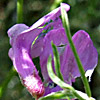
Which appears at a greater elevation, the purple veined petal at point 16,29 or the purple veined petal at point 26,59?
the purple veined petal at point 16,29

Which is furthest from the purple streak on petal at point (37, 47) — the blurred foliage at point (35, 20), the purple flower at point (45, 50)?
the blurred foliage at point (35, 20)

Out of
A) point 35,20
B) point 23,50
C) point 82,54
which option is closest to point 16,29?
point 23,50

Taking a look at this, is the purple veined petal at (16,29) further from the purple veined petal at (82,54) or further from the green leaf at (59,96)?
the green leaf at (59,96)

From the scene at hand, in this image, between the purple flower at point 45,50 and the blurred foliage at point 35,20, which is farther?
the blurred foliage at point 35,20

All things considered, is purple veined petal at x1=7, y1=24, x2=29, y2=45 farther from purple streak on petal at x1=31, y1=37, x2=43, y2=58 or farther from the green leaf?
the green leaf

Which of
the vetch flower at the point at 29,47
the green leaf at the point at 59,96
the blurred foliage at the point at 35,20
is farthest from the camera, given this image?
the blurred foliage at the point at 35,20

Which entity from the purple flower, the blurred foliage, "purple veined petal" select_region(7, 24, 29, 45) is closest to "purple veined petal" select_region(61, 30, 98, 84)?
the purple flower

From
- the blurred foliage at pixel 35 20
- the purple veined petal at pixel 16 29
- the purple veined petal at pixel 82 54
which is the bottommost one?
the blurred foliage at pixel 35 20

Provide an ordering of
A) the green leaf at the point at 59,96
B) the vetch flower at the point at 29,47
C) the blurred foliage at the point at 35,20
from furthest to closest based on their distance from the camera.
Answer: the blurred foliage at the point at 35,20, the vetch flower at the point at 29,47, the green leaf at the point at 59,96

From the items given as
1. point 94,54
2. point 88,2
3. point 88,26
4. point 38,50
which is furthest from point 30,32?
point 88,26
